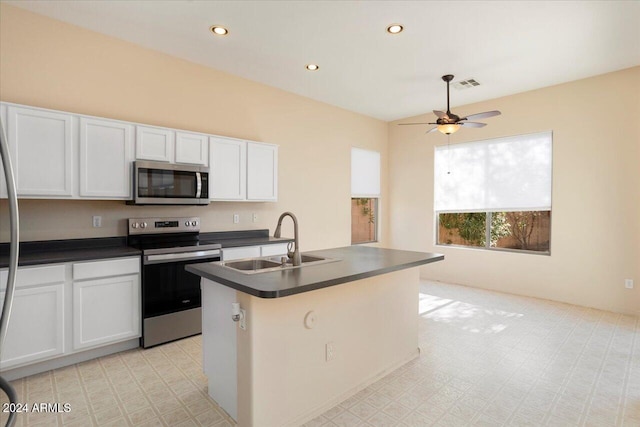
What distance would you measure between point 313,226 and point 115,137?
10.0 feet

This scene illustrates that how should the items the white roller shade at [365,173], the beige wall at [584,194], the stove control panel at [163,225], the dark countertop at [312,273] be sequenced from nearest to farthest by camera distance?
the dark countertop at [312,273] < the stove control panel at [163,225] < the beige wall at [584,194] < the white roller shade at [365,173]

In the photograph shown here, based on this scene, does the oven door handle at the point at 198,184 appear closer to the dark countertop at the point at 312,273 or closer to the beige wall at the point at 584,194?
the dark countertop at the point at 312,273

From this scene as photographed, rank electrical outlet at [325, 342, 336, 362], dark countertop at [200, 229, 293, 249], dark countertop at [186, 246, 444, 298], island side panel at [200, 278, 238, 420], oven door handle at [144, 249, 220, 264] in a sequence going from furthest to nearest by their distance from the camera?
dark countertop at [200, 229, 293, 249], oven door handle at [144, 249, 220, 264], electrical outlet at [325, 342, 336, 362], island side panel at [200, 278, 238, 420], dark countertop at [186, 246, 444, 298]

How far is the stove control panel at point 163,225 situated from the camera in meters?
3.60

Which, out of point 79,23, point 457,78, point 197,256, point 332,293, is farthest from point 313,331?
point 457,78

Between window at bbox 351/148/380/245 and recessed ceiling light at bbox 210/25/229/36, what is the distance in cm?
328

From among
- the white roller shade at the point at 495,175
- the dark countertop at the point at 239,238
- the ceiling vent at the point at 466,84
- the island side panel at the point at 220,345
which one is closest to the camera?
the island side panel at the point at 220,345

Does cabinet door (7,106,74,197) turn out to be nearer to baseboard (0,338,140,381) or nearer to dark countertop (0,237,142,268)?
dark countertop (0,237,142,268)

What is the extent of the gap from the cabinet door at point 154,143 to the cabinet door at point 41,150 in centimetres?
58

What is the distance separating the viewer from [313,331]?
230 cm

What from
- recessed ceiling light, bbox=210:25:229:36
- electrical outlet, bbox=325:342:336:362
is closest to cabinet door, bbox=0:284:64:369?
electrical outlet, bbox=325:342:336:362

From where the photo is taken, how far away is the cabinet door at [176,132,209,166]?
3.77 m

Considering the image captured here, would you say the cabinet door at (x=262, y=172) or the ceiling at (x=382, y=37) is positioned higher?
the ceiling at (x=382, y=37)

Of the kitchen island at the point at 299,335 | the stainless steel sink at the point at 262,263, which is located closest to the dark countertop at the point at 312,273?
the kitchen island at the point at 299,335
